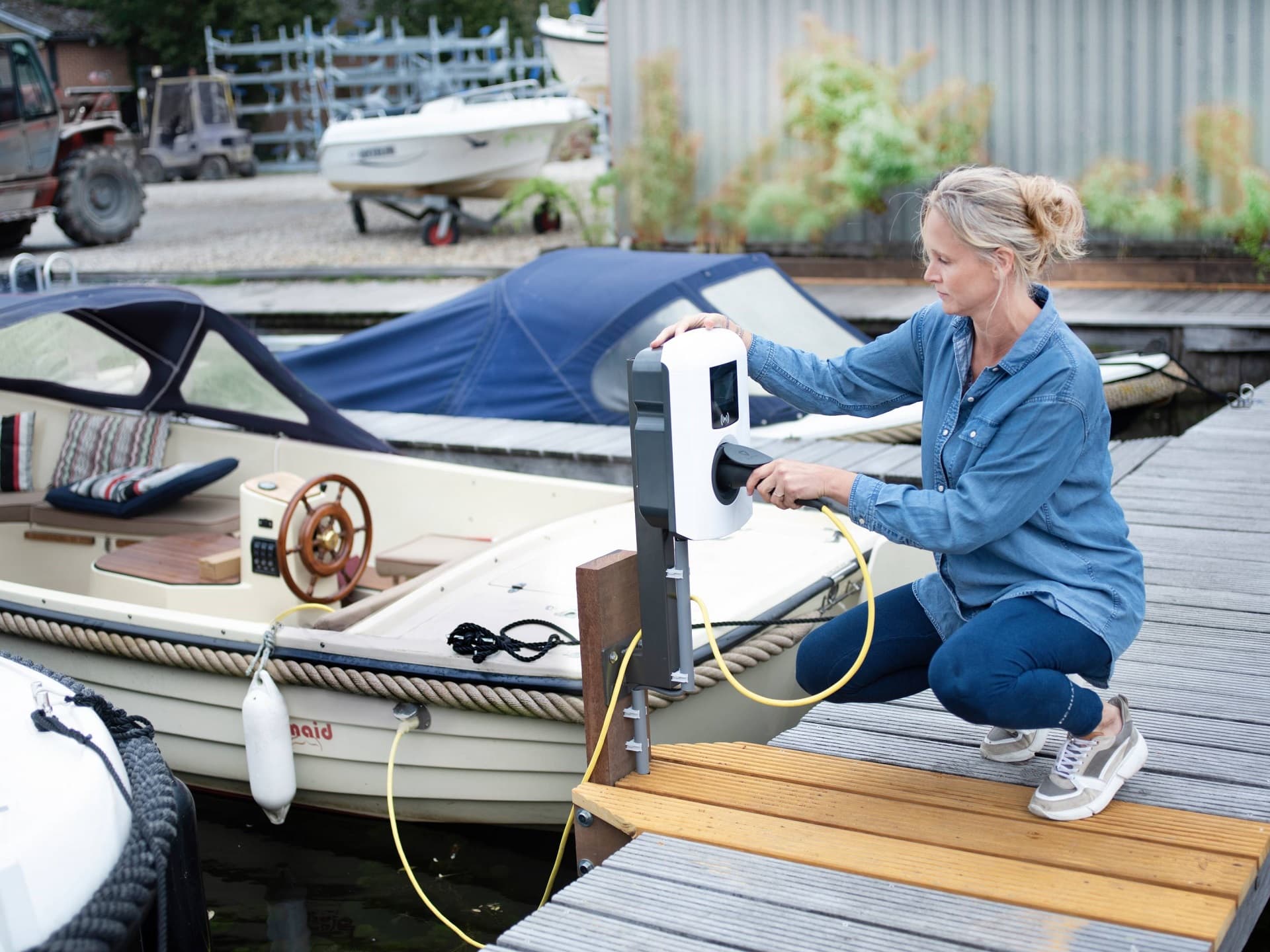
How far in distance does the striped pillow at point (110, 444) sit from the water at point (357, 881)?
1.91m

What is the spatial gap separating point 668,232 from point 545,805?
9.04 meters

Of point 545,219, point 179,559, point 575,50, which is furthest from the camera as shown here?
point 575,50

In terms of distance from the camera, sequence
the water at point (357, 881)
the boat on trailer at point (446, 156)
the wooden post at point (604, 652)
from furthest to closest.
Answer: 1. the boat on trailer at point (446, 156)
2. the water at point (357, 881)
3. the wooden post at point (604, 652)

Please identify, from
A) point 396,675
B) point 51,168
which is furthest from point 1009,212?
point 51,168

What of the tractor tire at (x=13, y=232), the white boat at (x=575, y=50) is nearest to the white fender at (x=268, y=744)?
the tractor tire at (x=13, y=232)

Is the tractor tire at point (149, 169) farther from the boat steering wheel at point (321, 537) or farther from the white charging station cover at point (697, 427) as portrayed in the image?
the white charging station cover at point (697, 427)

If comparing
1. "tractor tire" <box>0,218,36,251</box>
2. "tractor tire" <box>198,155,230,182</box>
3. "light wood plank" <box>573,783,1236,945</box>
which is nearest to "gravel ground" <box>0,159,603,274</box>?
"tractor tire" <box>0,218,36,251</box>

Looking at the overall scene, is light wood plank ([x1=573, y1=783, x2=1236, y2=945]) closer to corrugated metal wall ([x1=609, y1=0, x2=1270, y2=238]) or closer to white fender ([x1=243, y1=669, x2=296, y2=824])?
white fender ([x1=243, y1=669, x2=296, y2=824])

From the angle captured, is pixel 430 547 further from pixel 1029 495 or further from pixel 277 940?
pixel 1029 495

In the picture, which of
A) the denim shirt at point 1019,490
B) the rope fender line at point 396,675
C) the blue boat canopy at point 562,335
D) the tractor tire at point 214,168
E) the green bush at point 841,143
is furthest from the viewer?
the tractor tire at point 214,168

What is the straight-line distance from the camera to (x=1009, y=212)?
258 centimetres

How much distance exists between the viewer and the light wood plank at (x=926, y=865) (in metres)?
2.58

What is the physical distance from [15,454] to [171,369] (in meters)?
0.74

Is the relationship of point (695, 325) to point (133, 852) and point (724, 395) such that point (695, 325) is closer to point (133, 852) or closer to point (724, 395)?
point (724, 395)
